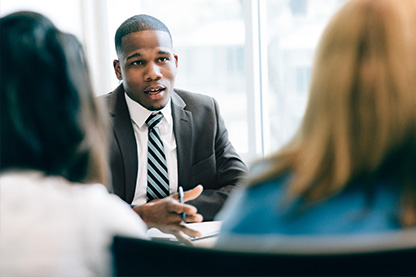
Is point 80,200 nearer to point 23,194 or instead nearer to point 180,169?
point 23,194

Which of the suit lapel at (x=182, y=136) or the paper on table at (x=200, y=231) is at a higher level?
the suit lapel at (x=182, y=136)

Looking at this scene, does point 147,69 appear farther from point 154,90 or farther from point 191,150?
point 191,150

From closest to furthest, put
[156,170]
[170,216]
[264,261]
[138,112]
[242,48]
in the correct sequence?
[264,261] → [170,216] → [156,170] → [138,112] → [242,48]

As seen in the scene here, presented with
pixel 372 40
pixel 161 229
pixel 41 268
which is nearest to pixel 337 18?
pixel 372 40

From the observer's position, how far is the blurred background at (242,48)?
12.2ft

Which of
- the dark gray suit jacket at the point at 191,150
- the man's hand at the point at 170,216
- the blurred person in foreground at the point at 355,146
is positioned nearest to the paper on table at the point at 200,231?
the man's hand at the point at 170,216

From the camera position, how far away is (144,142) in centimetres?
233

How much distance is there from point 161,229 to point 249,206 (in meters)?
0.91

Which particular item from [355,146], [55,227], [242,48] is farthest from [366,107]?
[242,48]

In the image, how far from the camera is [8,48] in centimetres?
100

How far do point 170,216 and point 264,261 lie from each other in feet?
3.94

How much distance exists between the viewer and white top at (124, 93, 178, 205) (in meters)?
2.24

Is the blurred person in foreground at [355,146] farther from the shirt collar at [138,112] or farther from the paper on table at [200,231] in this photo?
the shirt collar at [138,112]

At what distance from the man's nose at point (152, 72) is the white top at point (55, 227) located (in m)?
1.46
